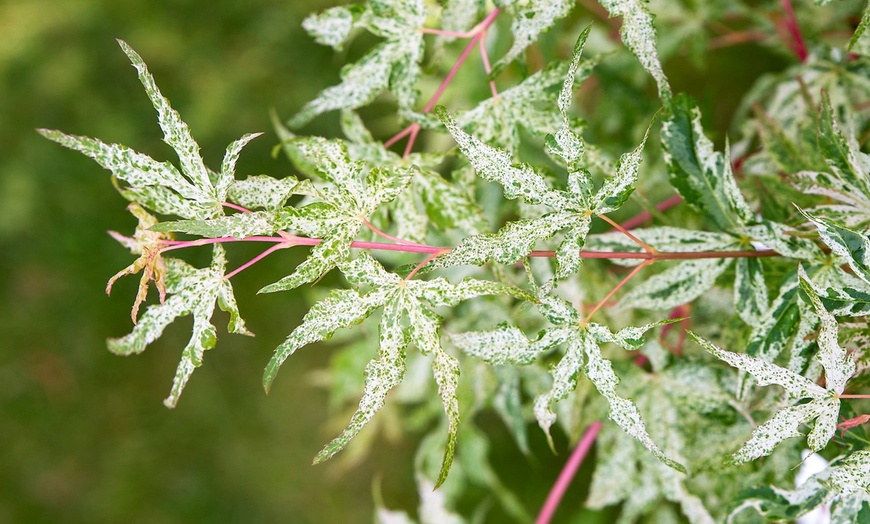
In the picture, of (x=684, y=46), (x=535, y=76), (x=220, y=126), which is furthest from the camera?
(x=220, y=126)

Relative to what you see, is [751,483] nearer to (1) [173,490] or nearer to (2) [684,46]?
(2) [684,46]

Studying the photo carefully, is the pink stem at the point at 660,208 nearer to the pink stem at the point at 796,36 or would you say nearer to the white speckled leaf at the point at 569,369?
the pink stem at the point at 796,36

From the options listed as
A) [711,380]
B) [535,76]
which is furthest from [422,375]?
[535,76]

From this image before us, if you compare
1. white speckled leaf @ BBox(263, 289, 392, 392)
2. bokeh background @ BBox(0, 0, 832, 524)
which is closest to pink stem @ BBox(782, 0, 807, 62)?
white speckled leaf @ BBox(263, 289, 392, 392)

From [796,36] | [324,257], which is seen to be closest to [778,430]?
[324,257]

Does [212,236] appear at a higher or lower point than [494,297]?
higher
